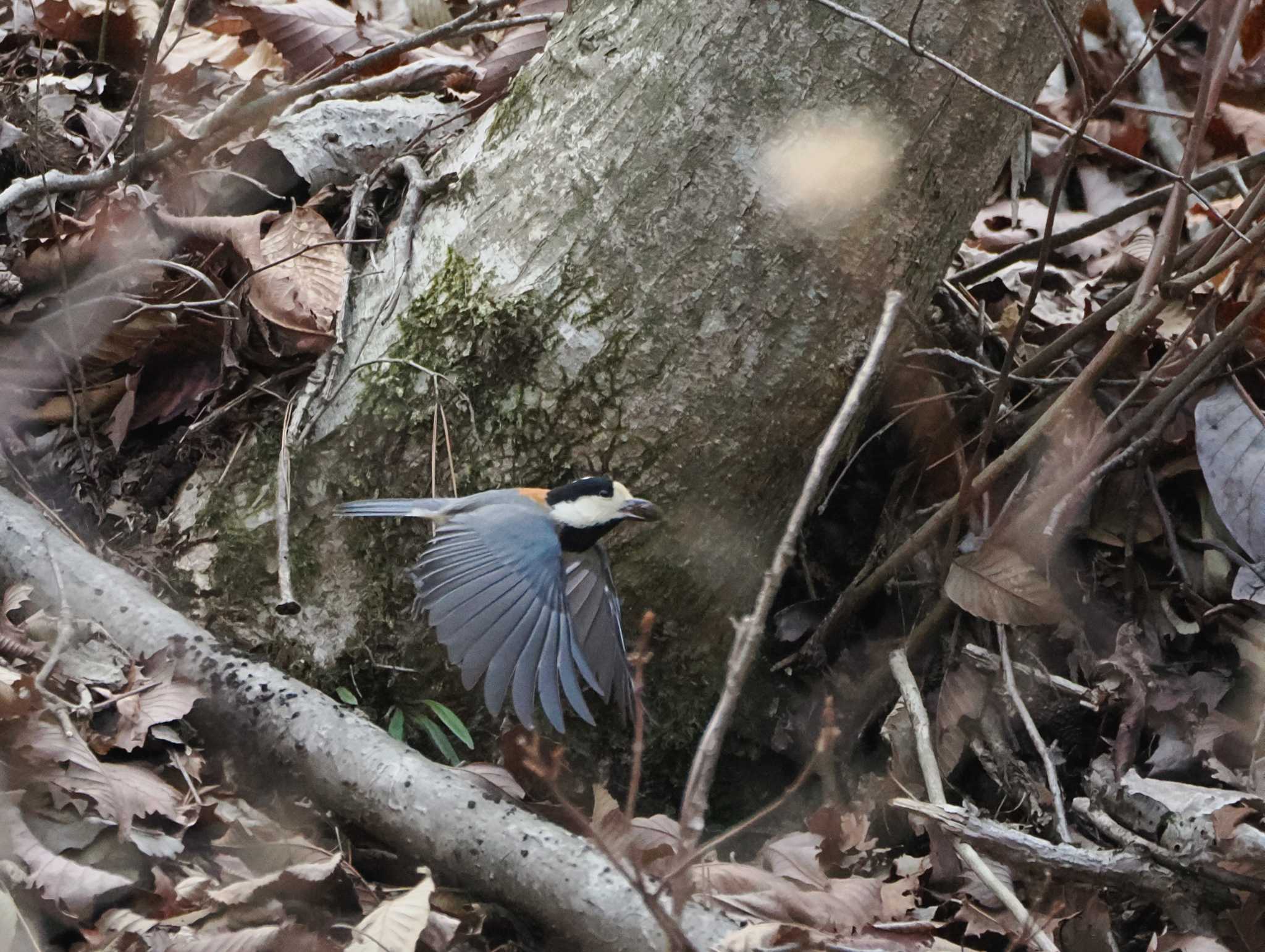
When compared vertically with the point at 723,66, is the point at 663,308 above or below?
below

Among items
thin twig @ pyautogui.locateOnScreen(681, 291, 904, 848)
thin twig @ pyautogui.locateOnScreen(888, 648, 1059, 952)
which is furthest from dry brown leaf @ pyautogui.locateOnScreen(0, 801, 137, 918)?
thin twig @ pyautogui.locateOnScreen(888, 648, 1059, 952)

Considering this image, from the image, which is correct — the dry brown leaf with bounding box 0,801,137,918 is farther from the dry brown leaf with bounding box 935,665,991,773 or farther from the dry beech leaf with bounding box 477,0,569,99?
the dry beech leaf with bounding box 477,0,569,99

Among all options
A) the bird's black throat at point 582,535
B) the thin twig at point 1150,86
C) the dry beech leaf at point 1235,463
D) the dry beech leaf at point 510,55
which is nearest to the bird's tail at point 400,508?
the bird's black throat at point 582,535

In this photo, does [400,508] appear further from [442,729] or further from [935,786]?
[935,786]

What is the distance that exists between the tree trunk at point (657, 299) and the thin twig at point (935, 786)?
0.39 m

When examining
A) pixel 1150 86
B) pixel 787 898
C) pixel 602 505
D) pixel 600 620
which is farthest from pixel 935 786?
pixel 1150 86

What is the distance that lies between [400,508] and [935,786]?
1.25 metres

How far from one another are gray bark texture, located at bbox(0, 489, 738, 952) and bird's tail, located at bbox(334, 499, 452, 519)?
397mm

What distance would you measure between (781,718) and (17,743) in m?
1.65

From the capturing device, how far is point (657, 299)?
2.54 m

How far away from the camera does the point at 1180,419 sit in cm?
291

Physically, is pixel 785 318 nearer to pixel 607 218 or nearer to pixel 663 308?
pixel 663 308

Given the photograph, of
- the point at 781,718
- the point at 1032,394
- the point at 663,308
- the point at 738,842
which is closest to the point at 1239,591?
the point at 1032,394

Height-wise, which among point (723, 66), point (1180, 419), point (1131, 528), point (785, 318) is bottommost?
point (1131, 528)
